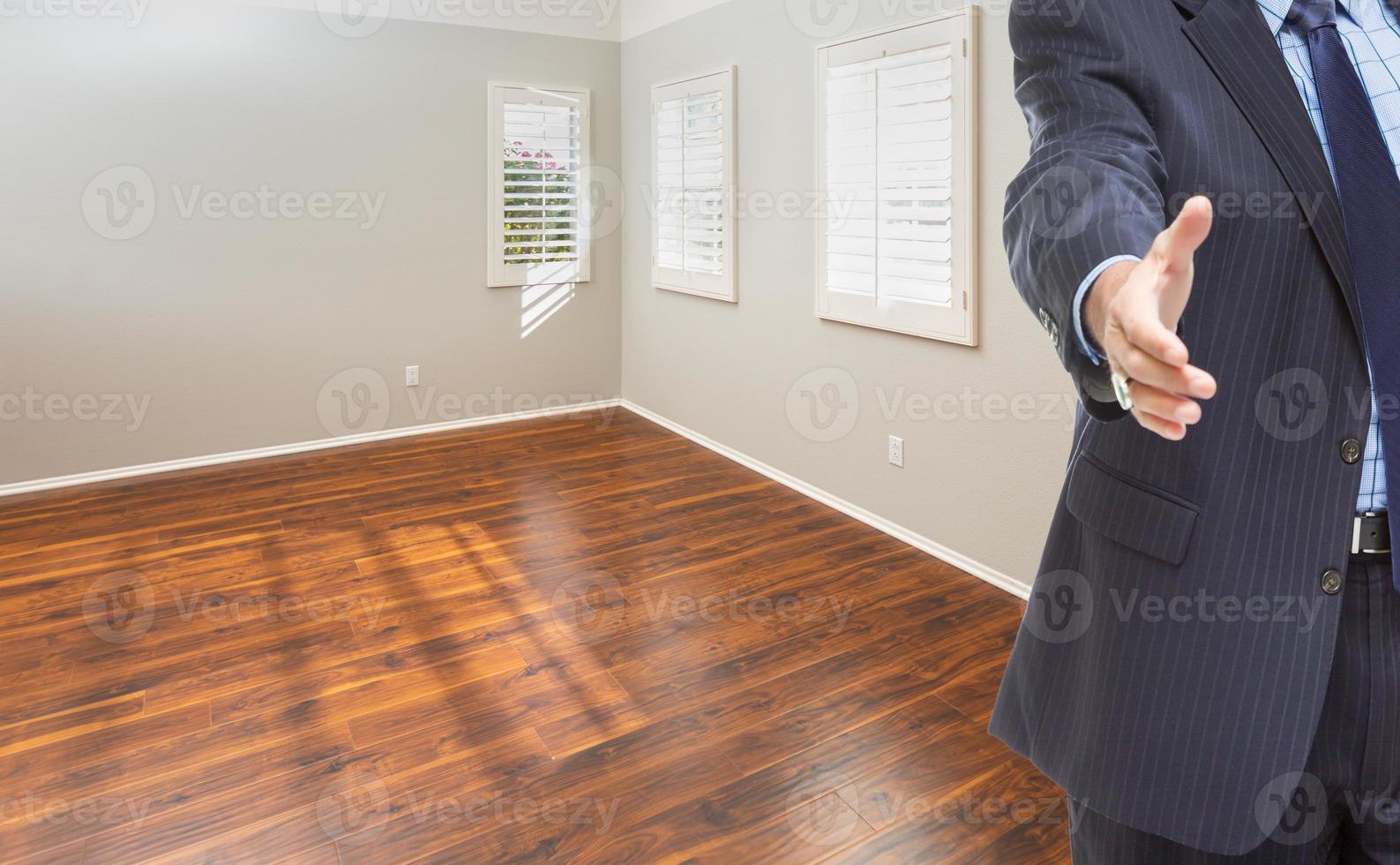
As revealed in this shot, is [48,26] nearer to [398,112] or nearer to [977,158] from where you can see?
[398,112]

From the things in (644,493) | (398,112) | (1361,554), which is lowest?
(644,493)

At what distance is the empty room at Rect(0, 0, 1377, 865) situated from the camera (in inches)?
27.0

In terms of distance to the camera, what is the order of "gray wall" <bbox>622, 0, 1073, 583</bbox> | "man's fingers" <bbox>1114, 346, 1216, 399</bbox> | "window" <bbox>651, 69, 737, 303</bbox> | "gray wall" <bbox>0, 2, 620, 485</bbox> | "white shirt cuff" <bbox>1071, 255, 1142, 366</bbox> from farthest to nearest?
"window" <bbox>651, 69, 737, 303</bbox> < "gray wall" <bbox>0, 2, 620, 485</bbox> < "gray wall" <bbox>622, 0, 1073, 583</bbox> < "white shirt cuff" <bbox>1071, 255, 1142, 366</bbox> < "man's fingers" <bbox>1114, 346, 1216, 399</bbox>

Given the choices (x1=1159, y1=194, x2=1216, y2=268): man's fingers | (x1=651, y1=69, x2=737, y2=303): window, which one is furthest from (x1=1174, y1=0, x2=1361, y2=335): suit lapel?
(x1=651, y1=69, x2=737, y2=303): window

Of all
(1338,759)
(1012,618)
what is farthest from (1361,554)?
(1012,618)

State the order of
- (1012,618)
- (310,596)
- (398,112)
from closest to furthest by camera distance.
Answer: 1. (1012,618)
2. (310,596)
3. (398,112)

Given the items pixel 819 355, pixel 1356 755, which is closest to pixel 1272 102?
pixel 1356 755

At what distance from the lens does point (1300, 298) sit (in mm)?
675

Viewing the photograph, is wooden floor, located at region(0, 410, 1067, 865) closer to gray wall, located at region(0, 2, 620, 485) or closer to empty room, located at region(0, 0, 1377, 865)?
empty room, located at region(0, 0, 1377, 865)

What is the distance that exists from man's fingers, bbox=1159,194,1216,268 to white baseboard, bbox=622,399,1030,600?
207 cm

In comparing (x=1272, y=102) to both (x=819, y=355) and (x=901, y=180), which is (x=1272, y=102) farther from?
(x=819, y=355)

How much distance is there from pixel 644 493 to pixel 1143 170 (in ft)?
11.5

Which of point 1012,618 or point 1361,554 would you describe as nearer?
point 1361,554

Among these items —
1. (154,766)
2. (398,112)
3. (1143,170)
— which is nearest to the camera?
(1143,170)
